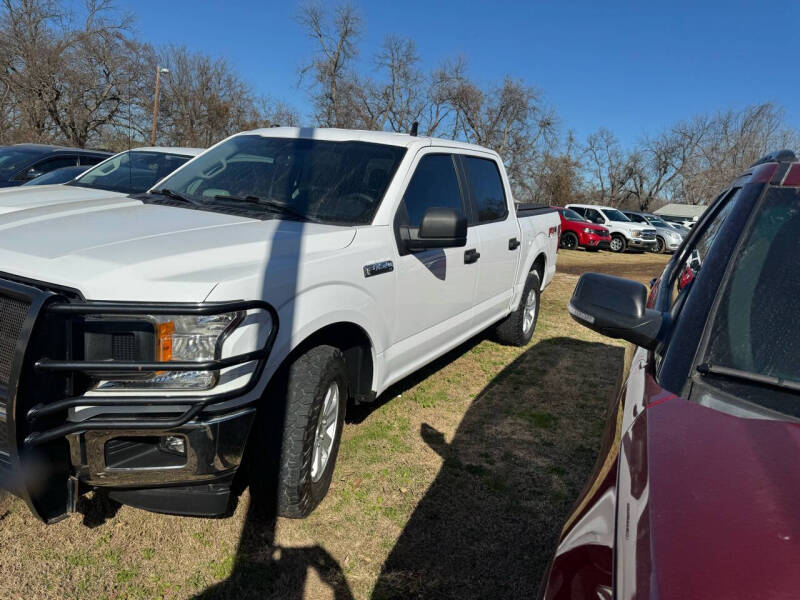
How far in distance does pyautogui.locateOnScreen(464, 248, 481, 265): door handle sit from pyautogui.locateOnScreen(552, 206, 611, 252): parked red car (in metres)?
18.1

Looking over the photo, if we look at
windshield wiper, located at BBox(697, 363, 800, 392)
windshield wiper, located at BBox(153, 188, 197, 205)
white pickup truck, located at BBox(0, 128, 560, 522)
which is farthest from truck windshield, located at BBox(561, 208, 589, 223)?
windshield wiper, located at BBox(697, 363, 800, 392)

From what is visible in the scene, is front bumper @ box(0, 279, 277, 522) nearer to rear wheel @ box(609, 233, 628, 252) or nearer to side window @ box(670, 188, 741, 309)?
side window @ box(670, 188, 741, 309)

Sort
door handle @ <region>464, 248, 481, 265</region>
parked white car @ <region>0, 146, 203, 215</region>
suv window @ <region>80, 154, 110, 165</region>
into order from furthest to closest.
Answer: suv window @ <region>80, 154, 110, 165</region>
parked white car @ <region>0, 146, 203, 215</region>
door handle @ <region>464, 248, 481, 265</region>

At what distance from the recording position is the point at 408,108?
43000mm

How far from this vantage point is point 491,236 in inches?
183

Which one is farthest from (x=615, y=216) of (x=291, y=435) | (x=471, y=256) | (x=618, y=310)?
(x=618, y=310)

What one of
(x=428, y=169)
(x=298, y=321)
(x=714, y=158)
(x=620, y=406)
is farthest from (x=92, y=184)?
(x=714, y=158)

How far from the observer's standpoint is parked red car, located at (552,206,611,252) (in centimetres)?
2167

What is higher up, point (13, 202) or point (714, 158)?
point (714, 158)

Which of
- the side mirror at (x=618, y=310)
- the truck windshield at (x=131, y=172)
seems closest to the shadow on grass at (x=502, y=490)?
the side mirror at (x=618, y=310)

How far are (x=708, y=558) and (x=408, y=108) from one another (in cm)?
4453

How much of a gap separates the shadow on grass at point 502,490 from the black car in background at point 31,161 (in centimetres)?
749

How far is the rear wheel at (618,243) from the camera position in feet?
74.7

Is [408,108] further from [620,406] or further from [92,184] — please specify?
[620,406]
